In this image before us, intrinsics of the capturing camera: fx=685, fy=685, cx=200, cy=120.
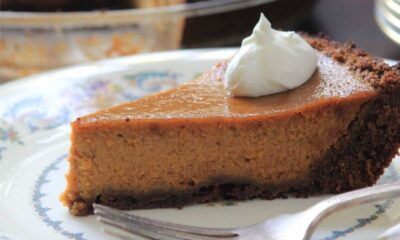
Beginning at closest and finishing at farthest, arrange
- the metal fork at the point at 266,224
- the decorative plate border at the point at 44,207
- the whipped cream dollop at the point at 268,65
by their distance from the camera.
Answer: the metal fork at the point at 266,224 → the decorative plate border at the point at 44,207 → the whipped cream dollop at the point at 268,65

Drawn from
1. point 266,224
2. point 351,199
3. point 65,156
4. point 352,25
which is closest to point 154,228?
point 266,224

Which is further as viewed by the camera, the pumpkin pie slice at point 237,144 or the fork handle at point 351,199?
the pumpkin pie slice at point 237,144

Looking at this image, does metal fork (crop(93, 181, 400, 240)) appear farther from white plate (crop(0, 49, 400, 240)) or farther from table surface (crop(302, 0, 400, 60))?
table surface (crop(302, 0, 400, 60))

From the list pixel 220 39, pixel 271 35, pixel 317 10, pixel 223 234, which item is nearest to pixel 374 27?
pixel 317 10

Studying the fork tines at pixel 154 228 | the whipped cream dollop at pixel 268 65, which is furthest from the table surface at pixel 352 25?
the fork tines at pixel 154 228

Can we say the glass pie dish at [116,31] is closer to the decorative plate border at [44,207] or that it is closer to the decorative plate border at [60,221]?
the decorative plate border at [44,207]

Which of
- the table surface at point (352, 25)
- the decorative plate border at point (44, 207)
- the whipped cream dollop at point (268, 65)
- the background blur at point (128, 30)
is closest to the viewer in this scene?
→ the decorative plate border at point (44, 207)
